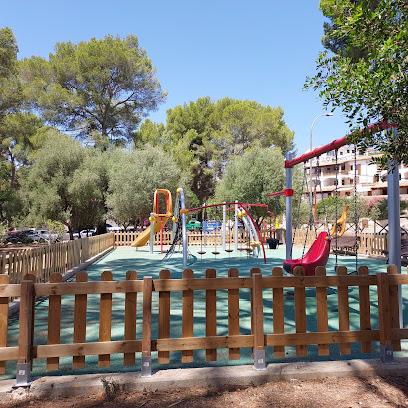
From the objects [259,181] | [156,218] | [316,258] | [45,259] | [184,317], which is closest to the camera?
[184,317]

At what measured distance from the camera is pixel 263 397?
9.42 ft

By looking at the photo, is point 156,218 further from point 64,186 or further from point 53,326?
point 53,326

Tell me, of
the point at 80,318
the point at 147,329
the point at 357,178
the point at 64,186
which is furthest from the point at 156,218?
the point at 357,178

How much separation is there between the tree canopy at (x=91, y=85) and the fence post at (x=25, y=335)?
94.2 ft

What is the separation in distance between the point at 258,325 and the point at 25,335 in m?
1.97

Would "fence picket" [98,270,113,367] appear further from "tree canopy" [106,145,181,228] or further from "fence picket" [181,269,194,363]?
"tree canopy" [106,145,181,228]

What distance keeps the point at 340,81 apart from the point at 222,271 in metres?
9.07

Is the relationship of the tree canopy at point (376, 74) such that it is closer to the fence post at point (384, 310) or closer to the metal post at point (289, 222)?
the fence post at point (384, 310)

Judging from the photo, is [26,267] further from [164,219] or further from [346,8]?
[164,219]

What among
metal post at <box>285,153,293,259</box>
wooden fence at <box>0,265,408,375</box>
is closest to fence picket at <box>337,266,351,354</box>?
wooden fence at <box>0,265,408,375</box>

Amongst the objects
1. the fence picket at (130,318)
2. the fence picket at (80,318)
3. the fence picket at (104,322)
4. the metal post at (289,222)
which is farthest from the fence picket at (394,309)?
the metal post at (289,222)

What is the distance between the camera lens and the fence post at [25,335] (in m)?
3.04

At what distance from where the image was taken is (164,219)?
57.7 ft

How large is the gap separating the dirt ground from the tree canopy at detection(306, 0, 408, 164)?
1.83 m
